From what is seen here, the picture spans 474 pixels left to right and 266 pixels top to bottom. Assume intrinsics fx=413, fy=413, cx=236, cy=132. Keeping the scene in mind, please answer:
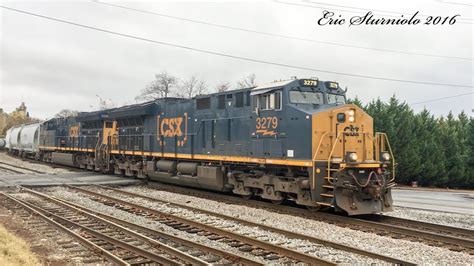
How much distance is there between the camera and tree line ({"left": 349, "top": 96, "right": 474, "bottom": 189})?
27578mm

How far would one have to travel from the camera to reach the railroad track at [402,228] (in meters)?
8.39

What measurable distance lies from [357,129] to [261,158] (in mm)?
3028

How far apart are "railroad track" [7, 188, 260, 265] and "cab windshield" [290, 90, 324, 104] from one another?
569cm

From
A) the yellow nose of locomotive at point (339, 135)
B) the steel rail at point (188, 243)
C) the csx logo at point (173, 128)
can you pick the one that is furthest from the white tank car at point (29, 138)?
the yellow nose of locomotive at point (339, 135)

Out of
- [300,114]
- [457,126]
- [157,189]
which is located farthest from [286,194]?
[457,126]

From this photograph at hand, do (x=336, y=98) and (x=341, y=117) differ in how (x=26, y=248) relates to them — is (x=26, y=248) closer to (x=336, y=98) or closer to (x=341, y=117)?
(x=341, y=117)

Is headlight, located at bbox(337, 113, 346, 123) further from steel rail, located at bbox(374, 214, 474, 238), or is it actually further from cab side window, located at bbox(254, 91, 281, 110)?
steel rail, located at bbox(374, 214, 474, 238)

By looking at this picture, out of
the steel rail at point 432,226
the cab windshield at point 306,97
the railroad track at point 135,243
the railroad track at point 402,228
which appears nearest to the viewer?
the railroad track at point 135,243

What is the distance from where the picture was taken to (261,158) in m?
12.8

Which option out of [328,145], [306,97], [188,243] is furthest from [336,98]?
[188,243]

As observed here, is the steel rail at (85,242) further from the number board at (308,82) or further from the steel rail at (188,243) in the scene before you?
the number board at (308,82)

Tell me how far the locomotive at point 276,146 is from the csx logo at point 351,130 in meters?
0.03

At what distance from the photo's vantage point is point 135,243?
27.7 ft

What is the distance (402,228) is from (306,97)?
4737 millimetres
